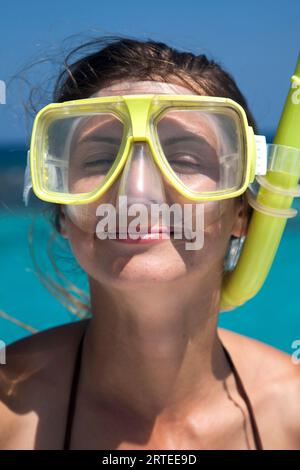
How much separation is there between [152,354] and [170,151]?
68cm

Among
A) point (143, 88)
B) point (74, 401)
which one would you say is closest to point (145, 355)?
point (74, 401)

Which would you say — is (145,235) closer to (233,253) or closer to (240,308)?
(233,253)

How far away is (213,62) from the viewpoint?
2.00 meters

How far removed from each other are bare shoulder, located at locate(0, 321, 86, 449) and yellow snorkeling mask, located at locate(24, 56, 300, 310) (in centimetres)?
61

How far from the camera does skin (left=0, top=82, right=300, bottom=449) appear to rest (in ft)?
5.89

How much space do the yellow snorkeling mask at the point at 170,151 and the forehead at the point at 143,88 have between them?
0.12m

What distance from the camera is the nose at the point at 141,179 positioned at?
4.92ft

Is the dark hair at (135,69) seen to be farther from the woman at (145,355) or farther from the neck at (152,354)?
the neck at (152,354)

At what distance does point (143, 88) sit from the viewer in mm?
1702

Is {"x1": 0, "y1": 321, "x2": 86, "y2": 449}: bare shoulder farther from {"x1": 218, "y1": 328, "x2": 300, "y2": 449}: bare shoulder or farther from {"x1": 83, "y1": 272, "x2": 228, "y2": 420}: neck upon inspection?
{"x1": 218, "y1": 328, "x2": 300, "y2": 449}: bare shoulder

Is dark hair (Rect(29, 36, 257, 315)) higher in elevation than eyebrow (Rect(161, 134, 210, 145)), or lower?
higher

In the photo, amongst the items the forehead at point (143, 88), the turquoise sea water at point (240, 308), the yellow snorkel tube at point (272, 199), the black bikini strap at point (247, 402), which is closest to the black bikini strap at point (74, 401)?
the black bikini strap at point (247, 402)

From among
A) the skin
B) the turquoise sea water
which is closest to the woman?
the skin
